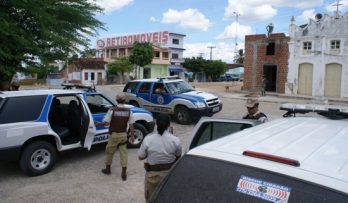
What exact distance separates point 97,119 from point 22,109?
1728 millimetres

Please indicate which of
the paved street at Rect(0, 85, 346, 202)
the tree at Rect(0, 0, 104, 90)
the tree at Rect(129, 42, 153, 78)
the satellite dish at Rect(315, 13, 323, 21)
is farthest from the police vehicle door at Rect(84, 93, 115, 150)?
the tree at Rect(129, 42, 153, 78)

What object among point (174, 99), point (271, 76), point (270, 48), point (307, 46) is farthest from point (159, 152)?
point (271, 76)

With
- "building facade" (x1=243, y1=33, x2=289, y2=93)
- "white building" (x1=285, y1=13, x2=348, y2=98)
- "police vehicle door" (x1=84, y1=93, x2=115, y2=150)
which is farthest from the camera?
"building facade" (x1=243, y1=33, x2=289, y2=93)

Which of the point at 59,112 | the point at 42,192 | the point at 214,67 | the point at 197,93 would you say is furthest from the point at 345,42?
the point at 214,67

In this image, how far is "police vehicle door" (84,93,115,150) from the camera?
704 centimetres

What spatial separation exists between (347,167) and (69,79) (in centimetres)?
5735

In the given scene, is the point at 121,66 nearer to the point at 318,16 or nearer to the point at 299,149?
the point at 318,16

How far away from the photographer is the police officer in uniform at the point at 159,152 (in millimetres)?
4121

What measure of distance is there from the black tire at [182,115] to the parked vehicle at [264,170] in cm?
947

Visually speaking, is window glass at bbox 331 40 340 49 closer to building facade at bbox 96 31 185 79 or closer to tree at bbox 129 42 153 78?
tree at bbox 129 42 153 78

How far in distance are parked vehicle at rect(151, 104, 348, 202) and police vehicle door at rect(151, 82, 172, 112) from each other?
33.0 ft

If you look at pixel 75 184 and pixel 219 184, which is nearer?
pixel 219 184

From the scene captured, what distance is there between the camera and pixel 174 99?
1232 centimetres

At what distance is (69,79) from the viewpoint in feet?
183
